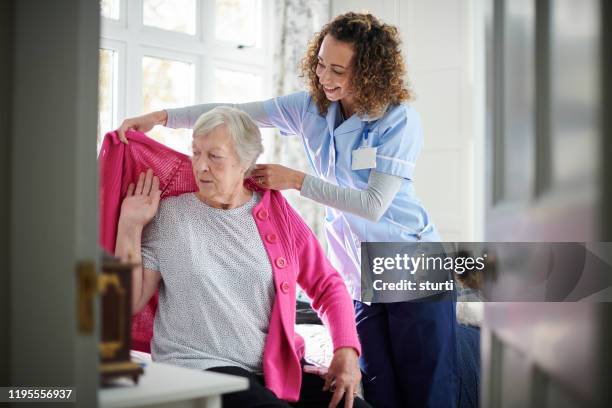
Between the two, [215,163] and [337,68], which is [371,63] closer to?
[337,68]

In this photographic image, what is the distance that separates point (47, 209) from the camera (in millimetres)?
1085

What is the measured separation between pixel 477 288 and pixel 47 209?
2605 mm

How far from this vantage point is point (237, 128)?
2.00m

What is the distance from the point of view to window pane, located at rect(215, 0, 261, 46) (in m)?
4.31

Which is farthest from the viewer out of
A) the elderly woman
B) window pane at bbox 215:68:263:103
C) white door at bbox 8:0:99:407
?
window pane at bbox 215:68:263:103

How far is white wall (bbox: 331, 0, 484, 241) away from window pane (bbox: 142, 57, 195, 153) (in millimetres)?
1288

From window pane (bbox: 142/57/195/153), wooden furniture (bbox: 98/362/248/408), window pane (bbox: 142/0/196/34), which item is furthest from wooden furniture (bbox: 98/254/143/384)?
window pane (bbox: 142/0/196/34)

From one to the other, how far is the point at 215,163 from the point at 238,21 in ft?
8.64

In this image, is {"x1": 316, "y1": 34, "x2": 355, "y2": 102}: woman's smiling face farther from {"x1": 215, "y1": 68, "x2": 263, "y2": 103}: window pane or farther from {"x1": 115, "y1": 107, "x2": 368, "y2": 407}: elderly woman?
{"x1": 215, "y1": 68, "x2": 263, "y2": 103}: window pane

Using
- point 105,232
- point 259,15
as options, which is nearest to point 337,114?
point 105,232

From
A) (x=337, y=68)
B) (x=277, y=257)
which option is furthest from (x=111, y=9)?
(x=277, y=257)

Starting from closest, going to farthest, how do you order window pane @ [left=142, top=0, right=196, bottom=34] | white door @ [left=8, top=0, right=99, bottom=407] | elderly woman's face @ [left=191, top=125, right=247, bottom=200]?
white door @ [left=8, top=0, right=99, bottom=407] < elderly woman's face @ [left=191, top=125, right=247, bottom=200] < window pane @ [left=142, top=0, right=196, bottom=34]

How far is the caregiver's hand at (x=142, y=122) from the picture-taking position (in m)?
2.07

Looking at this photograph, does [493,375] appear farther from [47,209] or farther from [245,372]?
[47,209]
